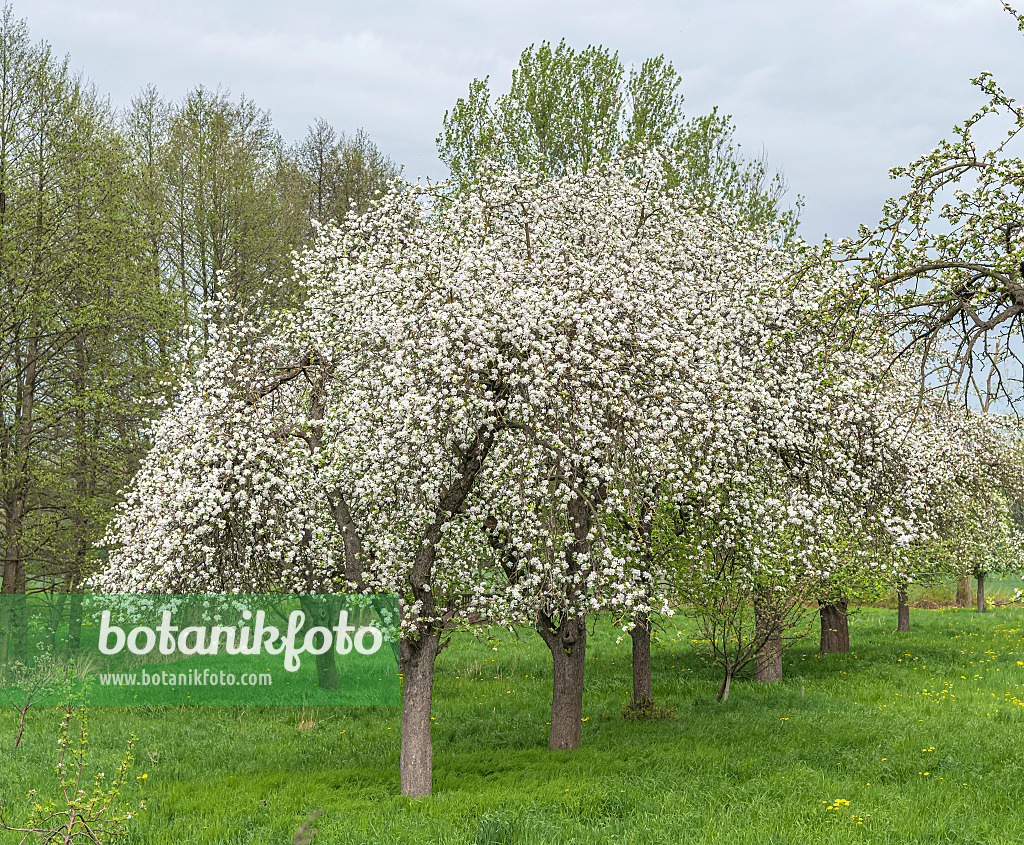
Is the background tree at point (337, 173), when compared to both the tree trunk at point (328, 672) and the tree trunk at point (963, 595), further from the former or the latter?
the tree trunk at point (963, 595)

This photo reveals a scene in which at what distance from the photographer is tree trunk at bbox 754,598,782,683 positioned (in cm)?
1447

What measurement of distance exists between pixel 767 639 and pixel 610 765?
209 inches

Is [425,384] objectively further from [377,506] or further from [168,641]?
[168,641]

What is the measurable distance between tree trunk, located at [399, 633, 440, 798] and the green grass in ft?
1.21

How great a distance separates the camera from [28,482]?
57.5 feet

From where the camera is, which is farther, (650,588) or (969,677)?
(969,677)

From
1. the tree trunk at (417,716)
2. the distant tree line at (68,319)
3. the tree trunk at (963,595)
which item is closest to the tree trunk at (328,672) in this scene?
the distant tree line at (68,319)

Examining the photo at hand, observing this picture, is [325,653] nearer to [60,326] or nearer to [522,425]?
[60,326]

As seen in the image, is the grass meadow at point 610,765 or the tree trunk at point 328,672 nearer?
the grass meadow at point 610,765

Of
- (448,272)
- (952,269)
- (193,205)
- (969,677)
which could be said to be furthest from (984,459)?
(193,205)

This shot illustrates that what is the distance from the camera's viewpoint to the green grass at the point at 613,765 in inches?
346

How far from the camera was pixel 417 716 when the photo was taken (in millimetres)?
10477

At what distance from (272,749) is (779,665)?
444 inches

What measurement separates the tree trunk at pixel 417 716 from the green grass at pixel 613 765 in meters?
0.37
